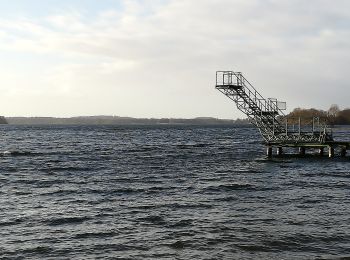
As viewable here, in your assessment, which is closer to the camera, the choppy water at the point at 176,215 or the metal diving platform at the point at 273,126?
the choppy water at the point at 176,215

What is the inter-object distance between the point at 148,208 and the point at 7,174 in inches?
726

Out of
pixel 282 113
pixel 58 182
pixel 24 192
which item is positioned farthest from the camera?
pixel 282 113

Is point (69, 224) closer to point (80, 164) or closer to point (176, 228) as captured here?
point (176, 228)

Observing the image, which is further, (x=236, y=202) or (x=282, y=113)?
(x=282, y=113)

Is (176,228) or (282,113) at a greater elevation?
(282,113)

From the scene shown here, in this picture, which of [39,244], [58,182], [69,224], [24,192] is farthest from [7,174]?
[39,244]

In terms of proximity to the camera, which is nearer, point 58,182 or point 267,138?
point 58,182

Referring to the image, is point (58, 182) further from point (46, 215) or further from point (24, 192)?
point (46, 215)

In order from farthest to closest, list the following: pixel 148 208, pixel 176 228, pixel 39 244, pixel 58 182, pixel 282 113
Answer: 1. pixel 282 113
2. pixel 58 182
3. pixel 148 208
4. pixel 176 228
5. pixel 39 244

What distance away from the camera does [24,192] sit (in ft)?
88.6

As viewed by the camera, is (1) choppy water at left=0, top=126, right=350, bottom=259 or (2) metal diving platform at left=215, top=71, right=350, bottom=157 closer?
(1) choppy water at left=0, top=126, right=350, bottom=259

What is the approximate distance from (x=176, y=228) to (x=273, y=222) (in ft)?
12.7

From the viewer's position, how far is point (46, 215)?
20391mm

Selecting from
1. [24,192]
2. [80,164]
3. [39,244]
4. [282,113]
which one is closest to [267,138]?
[282,113]
